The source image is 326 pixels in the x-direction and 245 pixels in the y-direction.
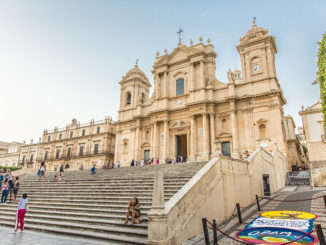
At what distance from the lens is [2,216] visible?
9523 mm

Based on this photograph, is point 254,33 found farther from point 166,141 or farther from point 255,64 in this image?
point 166,141

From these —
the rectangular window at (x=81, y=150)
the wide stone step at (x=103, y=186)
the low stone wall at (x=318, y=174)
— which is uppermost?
the rectangular window at (x=81, y=150)

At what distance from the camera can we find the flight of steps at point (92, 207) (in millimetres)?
6777

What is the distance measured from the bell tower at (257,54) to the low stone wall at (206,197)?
1059cm

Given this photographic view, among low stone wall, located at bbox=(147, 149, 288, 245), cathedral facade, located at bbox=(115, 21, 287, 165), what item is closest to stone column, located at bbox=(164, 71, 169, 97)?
cathedral facade, located at bbox=(115, 21, 287, 165)

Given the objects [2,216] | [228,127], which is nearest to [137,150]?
[228,127]

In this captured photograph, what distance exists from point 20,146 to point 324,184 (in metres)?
52.2

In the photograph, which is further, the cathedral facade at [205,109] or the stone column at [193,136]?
the stone column at [193,136]

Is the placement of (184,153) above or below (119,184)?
above

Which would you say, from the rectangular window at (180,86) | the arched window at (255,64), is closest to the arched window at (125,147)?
the rectangular window at (180,86)

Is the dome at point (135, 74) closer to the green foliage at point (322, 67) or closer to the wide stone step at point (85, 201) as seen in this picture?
the wide stone step at point (85, 201)

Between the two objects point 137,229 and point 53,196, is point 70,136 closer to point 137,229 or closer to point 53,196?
point 53,196

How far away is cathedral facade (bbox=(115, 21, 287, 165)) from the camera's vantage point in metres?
20.5

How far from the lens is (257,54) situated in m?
22.5
